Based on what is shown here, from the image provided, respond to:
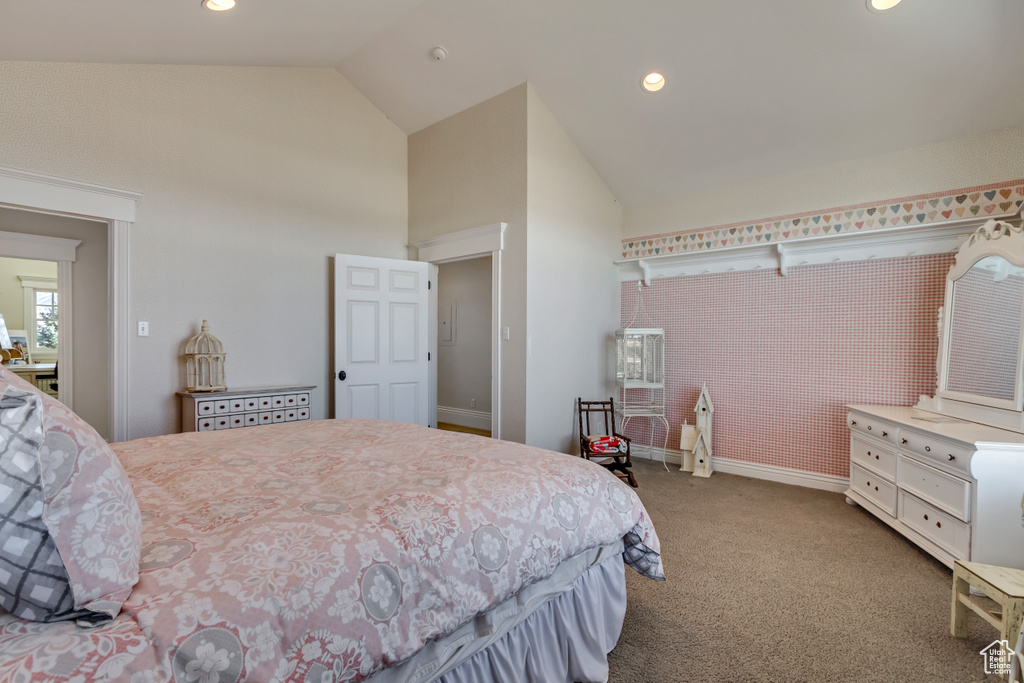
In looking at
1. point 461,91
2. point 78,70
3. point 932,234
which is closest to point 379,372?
point 461,91

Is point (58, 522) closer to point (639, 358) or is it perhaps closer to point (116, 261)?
point (116, 261)

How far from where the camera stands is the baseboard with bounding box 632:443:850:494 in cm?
385

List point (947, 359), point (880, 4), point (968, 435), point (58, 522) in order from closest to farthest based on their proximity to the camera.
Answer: point (58, 522) < point (968, 435) < point (880, 4) < point (947, 359)

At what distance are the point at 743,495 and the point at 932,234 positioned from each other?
2.32 metres

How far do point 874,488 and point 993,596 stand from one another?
163cm

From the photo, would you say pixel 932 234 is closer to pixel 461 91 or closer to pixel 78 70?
pixel 461 91

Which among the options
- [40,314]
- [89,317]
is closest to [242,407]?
[89,317]

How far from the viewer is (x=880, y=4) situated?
2676mm

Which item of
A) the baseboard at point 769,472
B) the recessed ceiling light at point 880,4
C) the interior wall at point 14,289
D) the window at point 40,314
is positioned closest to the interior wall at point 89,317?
the interior wall at point 14,289

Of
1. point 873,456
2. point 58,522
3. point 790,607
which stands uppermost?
point 58,522

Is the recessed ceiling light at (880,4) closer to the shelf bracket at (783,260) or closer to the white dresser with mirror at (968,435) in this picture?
the white dresser with mirror at (968,435)

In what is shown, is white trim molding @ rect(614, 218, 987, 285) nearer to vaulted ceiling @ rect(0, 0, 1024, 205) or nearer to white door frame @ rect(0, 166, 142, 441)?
vaulted ceiling @ rect(0, 0, 1024, 205)

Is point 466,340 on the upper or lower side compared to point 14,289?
lower

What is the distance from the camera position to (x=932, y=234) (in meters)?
3.49
